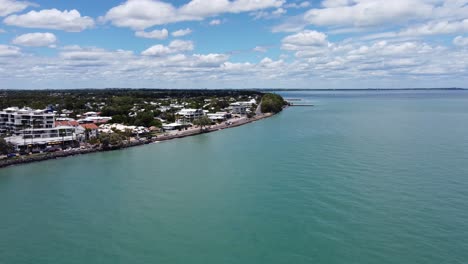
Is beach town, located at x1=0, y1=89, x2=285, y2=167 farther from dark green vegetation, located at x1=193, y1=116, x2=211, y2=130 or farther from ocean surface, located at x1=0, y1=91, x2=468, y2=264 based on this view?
ocean surface, located at x1=0, y1=91, x2=468, y2=264

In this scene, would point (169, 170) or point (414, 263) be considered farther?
point (169, 170)

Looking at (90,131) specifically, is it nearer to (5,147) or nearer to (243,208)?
(5,147)

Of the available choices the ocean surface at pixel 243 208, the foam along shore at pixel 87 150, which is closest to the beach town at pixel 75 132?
the foam along shore at pixel 87 150

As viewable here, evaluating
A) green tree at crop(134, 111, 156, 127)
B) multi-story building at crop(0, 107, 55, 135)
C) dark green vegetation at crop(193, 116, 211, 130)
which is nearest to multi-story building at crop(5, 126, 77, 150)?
multi-story building at crop(0, 107, 55, 135)

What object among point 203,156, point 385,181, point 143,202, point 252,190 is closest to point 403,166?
point 385,181

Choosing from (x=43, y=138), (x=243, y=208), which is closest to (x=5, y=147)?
(x=43, y=138)

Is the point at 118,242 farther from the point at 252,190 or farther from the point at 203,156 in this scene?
the point at 203,156
